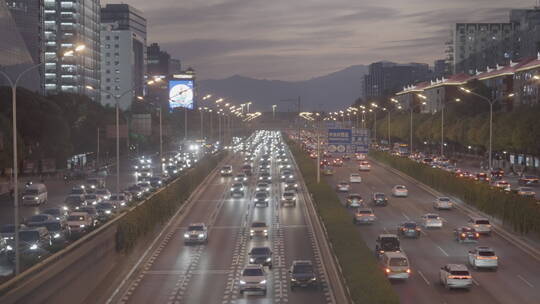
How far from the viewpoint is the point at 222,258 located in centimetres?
3862

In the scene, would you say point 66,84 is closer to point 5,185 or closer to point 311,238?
point 5,185

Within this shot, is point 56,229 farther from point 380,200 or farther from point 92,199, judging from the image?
point 380,200

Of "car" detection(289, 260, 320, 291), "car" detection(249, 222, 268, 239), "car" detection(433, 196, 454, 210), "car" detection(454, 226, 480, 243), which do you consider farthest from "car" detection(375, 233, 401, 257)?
"car" detection(433, 196, 454, 210)

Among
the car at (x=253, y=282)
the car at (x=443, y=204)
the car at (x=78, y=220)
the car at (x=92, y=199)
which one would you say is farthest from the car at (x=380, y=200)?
the car at (x=253, y=282)

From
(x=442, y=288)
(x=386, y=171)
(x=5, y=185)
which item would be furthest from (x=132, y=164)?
(x=442, y=288)

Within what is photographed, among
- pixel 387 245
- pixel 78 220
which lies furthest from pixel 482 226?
pixel 78 220

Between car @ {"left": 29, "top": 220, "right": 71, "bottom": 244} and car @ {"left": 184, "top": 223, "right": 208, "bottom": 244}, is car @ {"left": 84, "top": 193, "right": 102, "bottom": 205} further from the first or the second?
car @ {"left": 184, "top": 223, "right": 208, "bottom": 244}

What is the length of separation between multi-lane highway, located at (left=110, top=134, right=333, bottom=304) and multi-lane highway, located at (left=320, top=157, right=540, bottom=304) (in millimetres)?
3734

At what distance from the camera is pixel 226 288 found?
1238 inches

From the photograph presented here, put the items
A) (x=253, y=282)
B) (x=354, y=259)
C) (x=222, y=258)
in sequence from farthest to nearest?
(x=222, y=258), (x=354, y=259), (x=253, y=282)

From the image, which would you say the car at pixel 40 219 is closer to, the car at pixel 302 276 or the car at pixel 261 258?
the car at pixel 261 258

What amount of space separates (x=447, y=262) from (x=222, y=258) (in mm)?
10565

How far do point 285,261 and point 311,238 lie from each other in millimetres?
7275

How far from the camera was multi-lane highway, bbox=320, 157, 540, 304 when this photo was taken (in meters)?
29.3
